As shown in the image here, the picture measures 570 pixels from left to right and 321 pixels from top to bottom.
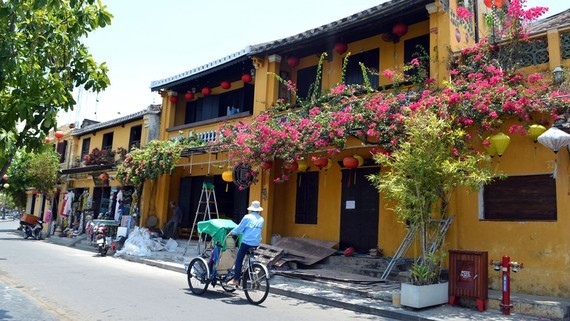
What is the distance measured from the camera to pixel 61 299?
823cm

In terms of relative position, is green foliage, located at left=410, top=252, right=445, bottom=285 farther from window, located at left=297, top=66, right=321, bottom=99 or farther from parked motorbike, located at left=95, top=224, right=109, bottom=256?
parked motorbike, located at left=95, top=224, right=109, bottom=256

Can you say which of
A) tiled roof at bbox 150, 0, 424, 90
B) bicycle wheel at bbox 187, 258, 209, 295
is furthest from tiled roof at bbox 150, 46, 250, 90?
bicycle wheel at bbox 187, 258, 209, 295

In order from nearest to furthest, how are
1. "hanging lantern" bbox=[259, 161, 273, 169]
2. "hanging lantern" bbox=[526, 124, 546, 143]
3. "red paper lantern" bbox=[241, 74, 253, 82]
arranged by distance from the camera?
"hanging lantern" bbox=[526, 124, 546, 143] < "hanging lantern" bbox=[259, 161, 273, 169] < "red paper lantern" bbox=[241, 74, 253, 82]

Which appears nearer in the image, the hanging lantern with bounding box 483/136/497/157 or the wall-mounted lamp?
the wall-mounted lamp

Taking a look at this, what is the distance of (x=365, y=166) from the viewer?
41.8ft

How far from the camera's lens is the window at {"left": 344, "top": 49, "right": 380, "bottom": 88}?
43.4ft

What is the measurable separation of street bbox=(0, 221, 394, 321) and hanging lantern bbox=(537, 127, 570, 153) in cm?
423

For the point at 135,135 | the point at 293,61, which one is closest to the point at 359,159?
the point at 293,61

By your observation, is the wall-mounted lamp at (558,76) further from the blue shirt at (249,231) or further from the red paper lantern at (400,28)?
the blue shirt at (249,231)

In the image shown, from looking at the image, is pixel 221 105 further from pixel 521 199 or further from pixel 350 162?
pixel 521 199

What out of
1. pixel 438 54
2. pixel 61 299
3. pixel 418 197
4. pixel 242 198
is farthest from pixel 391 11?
pixel 61 299

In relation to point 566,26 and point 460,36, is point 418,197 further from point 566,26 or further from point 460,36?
point 460,36

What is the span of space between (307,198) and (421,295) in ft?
22.0

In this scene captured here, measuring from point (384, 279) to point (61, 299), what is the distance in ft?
21.5
